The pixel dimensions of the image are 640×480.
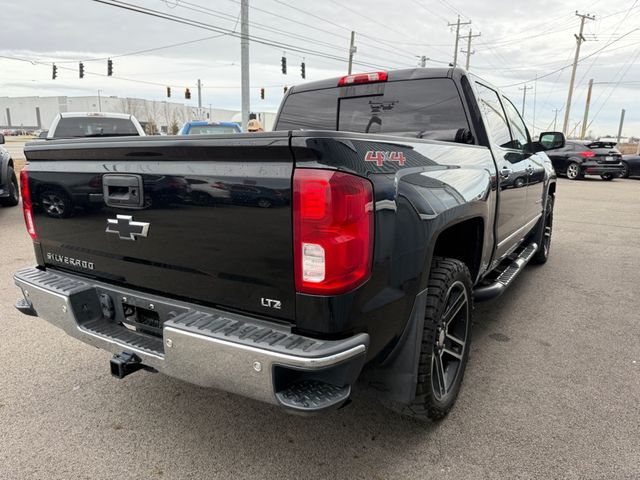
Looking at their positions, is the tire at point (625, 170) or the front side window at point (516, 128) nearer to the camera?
the front side window at point (516, 128)

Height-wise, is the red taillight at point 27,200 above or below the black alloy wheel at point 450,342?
above

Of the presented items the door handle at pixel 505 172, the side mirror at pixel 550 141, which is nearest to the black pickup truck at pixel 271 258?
the door handle at pixel 505 172

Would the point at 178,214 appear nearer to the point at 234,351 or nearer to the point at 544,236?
the point at 234,351

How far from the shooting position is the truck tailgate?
1815 millimetres

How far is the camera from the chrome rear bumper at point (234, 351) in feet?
5.57

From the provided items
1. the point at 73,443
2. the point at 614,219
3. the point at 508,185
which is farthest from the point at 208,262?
the point at 614,219

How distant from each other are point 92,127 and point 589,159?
17.4 metres

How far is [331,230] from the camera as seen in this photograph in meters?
1.71

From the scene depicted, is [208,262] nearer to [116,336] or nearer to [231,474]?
[116,336]

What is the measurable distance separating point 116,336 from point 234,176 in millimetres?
1042

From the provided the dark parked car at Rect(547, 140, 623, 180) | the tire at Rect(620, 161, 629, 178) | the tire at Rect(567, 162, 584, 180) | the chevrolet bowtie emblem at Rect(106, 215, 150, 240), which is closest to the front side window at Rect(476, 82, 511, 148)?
the chevrolet bowtie emblem at Rect(106, 215, 150, 240)

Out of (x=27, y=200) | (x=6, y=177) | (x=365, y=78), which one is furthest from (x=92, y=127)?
(x=365, y=78)

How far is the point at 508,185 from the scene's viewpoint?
3607 mm

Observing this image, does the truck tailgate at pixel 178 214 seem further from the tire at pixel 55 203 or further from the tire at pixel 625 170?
the tire at pixel 625 170
